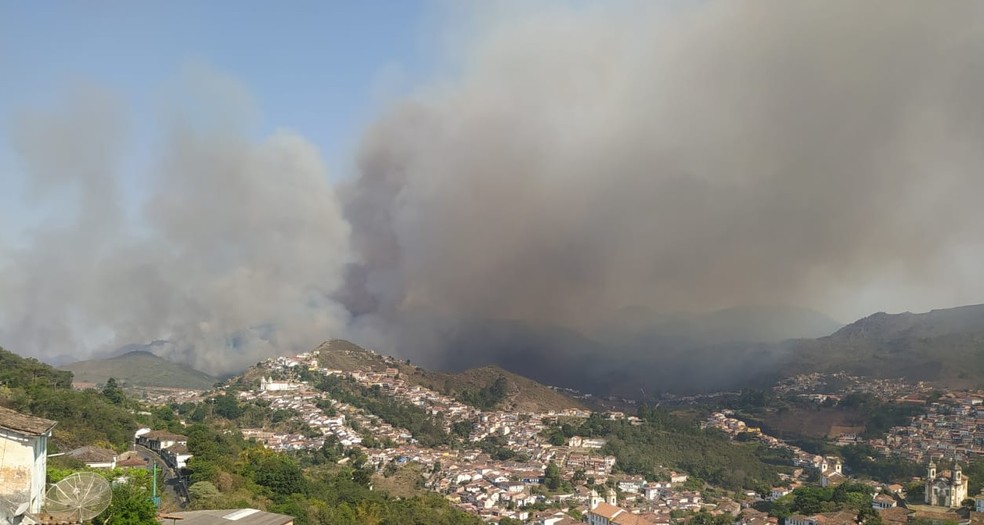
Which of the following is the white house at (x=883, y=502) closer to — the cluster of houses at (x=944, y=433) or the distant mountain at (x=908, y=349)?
the cluster of houses at (x=944, y=433)

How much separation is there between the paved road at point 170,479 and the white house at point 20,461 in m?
10.3

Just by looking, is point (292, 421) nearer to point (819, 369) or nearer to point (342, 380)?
point (342, 380)

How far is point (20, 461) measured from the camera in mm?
9883

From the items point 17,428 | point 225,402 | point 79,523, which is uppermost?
point 225,402

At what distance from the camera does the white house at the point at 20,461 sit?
9789 millimetres

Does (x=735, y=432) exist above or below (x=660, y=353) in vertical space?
below

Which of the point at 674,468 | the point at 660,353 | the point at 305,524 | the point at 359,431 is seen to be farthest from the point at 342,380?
the point at 660,353

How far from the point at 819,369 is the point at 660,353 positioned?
17169 mm

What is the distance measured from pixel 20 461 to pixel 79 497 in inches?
33.5

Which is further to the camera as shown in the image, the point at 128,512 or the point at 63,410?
the point at 63,410

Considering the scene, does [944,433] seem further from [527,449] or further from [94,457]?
[94,457]

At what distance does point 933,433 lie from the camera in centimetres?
4959

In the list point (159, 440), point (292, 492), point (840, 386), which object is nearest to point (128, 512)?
point (292, 492)

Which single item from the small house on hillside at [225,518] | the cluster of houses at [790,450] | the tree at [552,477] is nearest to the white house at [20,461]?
the small house on hillside at [225,518]
